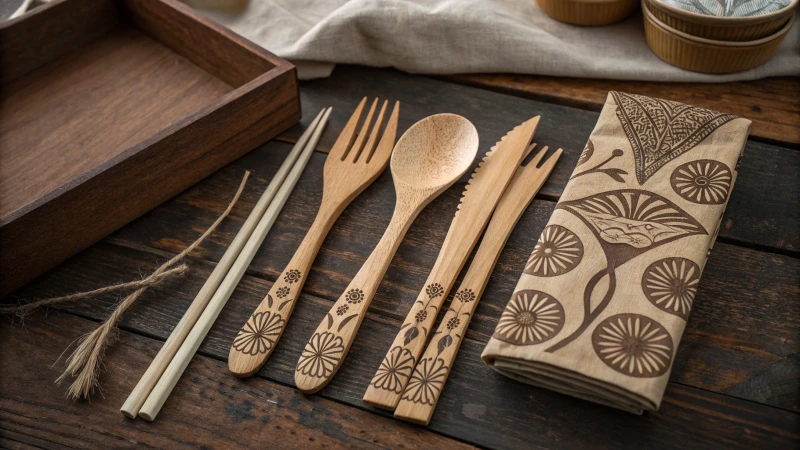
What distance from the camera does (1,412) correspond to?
2.24 ft

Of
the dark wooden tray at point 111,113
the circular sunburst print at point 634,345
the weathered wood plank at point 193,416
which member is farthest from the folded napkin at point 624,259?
the dark wooden tray at point 111,113

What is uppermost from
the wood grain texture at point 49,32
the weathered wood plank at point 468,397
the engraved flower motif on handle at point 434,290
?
the wood grain texture at point 49,32

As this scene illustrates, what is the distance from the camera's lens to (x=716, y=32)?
909 mm

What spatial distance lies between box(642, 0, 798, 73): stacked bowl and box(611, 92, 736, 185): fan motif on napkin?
168 millimetres

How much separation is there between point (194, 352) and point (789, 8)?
2.84 feet

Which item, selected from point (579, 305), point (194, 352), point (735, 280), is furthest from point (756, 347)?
point (194, 352)

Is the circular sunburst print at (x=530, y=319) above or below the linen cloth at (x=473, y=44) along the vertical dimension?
below

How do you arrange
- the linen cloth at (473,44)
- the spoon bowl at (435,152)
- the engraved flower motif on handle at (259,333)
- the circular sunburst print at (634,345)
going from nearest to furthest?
the circular sunburst print at (634,345), the engraved flower motif on handle at (259,333), the spoon bowl at (435,152), the linen cloth at (473,44)

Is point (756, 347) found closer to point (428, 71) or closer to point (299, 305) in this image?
point (299, 305)

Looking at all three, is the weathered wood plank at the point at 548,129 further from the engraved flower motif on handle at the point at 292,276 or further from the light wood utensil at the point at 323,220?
the engraved flower motif on handle at the point at 292,276

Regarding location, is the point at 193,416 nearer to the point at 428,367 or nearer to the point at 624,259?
the point at 428,367

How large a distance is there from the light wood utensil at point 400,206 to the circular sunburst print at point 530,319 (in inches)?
6.3

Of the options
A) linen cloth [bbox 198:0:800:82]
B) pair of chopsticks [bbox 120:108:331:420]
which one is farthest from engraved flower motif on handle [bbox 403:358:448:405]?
linen cloth [bbox 198:0:800:82]

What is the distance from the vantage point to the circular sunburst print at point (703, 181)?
733mm
